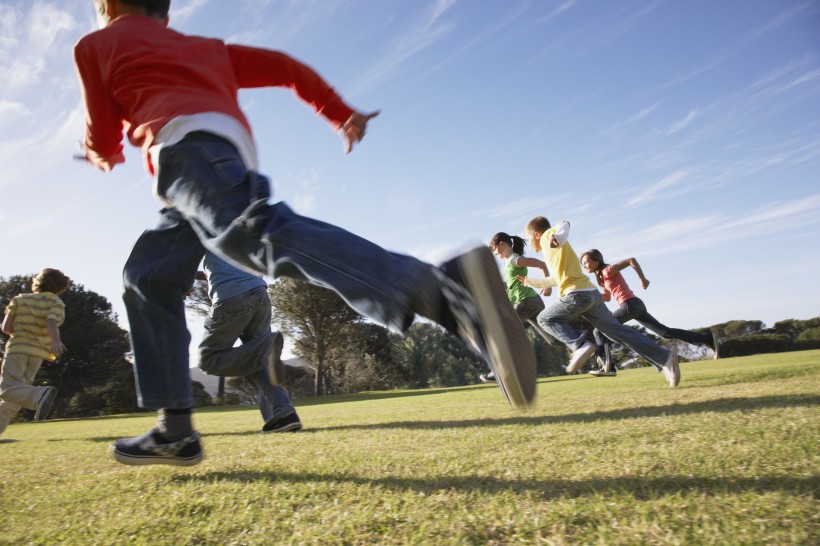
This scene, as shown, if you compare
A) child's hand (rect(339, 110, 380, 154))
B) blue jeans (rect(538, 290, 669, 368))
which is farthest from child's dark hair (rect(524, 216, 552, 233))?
child's hand (rect(339, 110, 380, 154))

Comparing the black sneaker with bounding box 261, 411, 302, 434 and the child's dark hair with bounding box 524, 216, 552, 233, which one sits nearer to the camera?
the black sneaker with bounding box 261, 411, 302, 434

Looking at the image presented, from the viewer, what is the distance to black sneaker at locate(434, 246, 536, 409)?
1.37 meters

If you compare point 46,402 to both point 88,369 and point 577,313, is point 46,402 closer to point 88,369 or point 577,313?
point 577,313

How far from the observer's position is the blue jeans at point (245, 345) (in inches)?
147

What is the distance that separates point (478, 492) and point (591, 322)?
5243mm

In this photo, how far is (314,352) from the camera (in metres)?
36.0

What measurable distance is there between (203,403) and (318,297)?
1020 cm

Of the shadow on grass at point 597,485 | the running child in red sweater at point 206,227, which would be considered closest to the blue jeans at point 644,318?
the shadow on grass at point 597,485

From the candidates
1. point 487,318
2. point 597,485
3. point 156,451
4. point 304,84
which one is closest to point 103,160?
point 304,84

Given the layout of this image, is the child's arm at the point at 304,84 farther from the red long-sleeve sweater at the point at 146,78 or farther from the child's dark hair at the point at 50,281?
the child's dark hair at the point at 50,281

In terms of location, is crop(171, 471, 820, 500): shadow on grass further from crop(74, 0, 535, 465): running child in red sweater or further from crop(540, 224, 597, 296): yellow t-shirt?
crop(540, 224, 597, 296): yellow t-shirt

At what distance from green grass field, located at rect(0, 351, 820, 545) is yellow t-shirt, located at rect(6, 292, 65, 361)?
3430 mm

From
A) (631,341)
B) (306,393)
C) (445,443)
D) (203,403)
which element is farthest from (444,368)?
(445,443)

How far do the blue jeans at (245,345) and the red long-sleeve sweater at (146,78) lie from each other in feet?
6.24
